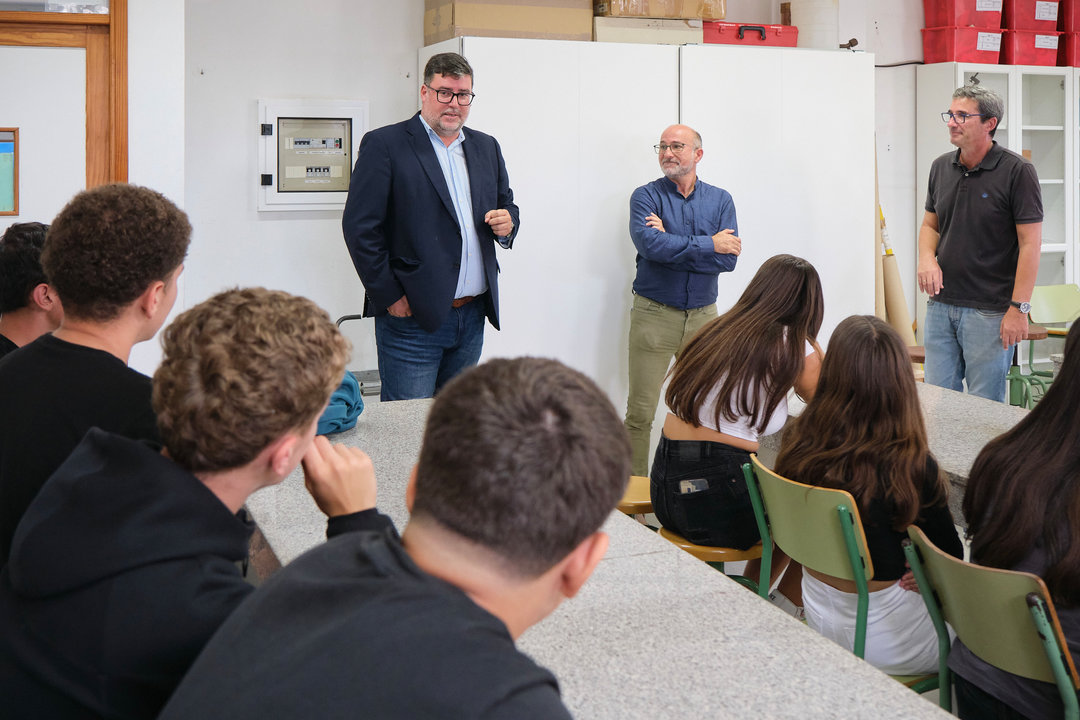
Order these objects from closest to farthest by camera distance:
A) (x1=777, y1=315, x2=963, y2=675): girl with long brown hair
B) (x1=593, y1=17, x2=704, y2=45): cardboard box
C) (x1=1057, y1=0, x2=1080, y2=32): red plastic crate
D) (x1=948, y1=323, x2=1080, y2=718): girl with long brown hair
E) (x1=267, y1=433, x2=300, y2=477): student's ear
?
(x1=267, y1=433, x2=300, y2=477): student's ear
(x1=948, y1=323, x2=1080, y2=718): girl with long brown hair
(x1=777, y1=315, x2=963, y2=675): girl with long brown hair
(x1=593, y1=17, x2=704, y2=45): cardboard box
(x1=1057, y1=0, x2=1080, y2=32): red plastic crate

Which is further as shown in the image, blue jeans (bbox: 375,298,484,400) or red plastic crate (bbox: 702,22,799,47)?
red plastic crate (bbox: 702,22,799,47)

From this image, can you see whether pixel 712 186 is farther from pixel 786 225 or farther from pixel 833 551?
pixel 833 551

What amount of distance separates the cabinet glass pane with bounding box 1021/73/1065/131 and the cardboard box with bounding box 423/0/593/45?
3.05 metres

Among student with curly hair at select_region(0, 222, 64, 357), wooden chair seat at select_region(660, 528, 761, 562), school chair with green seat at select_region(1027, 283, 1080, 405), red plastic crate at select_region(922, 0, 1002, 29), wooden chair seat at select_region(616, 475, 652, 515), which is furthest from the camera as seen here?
red plastic crate at select_region(922, 0, 1002, 29)

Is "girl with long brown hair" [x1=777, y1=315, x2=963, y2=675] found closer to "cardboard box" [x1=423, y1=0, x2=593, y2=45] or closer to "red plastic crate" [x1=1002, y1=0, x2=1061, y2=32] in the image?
"cardboard box" [x1=423, y1=0, x2=593, y2=45]

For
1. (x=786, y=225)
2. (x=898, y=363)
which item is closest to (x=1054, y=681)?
(x=898, y=363)

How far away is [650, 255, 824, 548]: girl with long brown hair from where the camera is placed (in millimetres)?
2549

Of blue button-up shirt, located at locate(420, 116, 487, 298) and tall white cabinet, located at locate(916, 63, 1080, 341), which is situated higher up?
tall white cabinet, located at locate(916, 63, 1080, 341)

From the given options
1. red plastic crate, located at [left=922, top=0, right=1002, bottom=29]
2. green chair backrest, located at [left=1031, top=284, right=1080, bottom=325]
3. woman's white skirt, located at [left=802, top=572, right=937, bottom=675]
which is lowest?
woman's white skirt, located at [left=802, top=572, right=937, bottom=675]

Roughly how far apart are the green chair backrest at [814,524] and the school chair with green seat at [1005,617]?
180 mm

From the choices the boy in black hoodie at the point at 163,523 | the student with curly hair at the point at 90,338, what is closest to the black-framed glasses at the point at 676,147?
the student with curly hair at the point at 90,338

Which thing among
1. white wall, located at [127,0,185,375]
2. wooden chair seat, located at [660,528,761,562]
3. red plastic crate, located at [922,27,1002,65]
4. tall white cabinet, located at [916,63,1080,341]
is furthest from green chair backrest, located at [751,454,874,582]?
red plastic crate, located at [922,27,1002,65]

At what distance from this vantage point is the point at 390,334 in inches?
138

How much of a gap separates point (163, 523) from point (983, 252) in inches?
150
